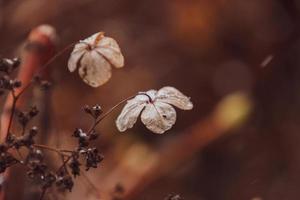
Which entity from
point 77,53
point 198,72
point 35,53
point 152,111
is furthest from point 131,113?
point 198,72

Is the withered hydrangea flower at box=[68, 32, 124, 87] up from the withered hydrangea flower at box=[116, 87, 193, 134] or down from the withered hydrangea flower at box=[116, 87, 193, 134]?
up

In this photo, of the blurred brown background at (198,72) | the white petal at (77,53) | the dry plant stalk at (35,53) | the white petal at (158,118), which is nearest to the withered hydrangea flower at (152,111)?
the white petal at (158,118)

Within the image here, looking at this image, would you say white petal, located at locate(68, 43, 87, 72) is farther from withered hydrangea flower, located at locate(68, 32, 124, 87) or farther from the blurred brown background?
the blurred brown background

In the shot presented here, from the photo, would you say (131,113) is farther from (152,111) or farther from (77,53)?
(77,53)

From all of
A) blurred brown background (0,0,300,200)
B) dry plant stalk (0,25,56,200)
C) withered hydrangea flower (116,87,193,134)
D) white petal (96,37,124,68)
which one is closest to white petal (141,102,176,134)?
withered hydrangea flower (116,87,193,134)

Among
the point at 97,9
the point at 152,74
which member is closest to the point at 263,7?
the point at 152,74

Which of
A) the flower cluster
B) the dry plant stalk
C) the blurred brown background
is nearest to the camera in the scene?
the flower cluster

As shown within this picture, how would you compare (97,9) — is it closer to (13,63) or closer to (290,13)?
(290,13)

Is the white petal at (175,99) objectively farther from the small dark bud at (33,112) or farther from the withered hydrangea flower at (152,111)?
the small dark bud at (33,112)
